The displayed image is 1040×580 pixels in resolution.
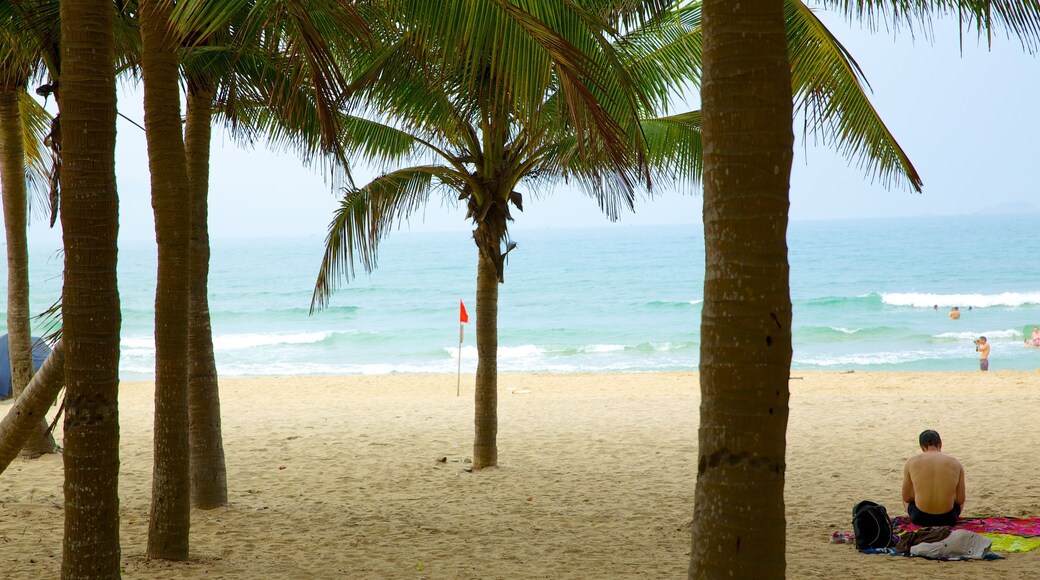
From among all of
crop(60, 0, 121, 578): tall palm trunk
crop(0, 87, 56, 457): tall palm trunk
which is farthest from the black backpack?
crop(0, 87, 56, 457): tall palm trunk

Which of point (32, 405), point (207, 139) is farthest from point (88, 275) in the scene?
point (207, 139)

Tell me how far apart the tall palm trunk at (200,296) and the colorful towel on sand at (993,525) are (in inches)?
179

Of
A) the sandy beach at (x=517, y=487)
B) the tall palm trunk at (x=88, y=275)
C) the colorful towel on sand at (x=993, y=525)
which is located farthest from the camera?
the colorful towel on sand at (x=993, y=525)

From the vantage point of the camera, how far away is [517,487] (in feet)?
23.3

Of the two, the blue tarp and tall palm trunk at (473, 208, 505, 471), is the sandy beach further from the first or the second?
the blue tarp

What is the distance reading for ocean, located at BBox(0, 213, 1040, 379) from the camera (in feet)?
79.6

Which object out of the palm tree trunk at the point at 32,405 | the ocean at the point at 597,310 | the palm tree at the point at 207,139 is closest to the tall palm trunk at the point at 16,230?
the palm tree at the point at 207,139

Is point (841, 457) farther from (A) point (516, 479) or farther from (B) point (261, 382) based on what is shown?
(B) point (261, 382)

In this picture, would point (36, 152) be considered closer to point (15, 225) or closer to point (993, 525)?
point (15, 225)

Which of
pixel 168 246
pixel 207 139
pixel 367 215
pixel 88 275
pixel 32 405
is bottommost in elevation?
pixel 32 405

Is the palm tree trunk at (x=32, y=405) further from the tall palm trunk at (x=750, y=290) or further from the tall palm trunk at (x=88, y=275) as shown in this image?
the tall palm trunk at (x=750, y=290)

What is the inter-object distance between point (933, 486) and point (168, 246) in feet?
15.1

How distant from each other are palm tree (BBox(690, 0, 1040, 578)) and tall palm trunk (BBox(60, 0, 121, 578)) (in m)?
2.18

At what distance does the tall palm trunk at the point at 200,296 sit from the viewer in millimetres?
5566
